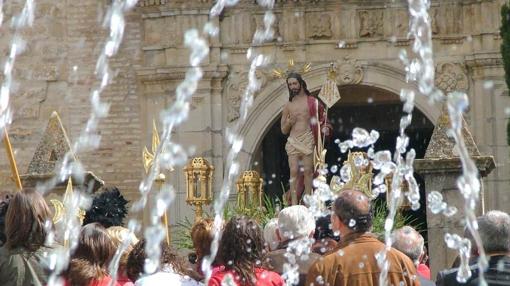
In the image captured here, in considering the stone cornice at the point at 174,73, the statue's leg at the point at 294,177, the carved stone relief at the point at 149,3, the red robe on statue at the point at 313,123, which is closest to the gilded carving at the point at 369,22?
the stone cornice at the point at 174,73

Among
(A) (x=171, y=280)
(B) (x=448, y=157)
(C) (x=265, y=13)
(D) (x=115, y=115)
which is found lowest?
(A) (x=171, y=280)

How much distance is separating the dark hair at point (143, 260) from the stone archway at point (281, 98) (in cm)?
1229

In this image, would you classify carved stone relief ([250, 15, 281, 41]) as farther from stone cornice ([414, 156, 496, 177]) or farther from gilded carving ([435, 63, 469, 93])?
stone cornice ([414, 156, 496, 177])

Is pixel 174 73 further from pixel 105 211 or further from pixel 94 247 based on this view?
pixel 94 247

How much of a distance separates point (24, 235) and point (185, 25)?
1347 cm

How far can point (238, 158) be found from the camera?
65.3 ft

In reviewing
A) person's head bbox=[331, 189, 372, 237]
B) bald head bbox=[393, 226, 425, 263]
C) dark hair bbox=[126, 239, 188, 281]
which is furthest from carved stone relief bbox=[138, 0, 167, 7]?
person's head bbox=[331, 189, 372, 237]

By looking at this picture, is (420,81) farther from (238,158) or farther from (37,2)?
(37,2)

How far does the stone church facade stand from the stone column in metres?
5.53

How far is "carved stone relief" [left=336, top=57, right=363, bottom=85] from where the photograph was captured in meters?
19.8

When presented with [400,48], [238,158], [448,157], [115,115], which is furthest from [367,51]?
[448,157]

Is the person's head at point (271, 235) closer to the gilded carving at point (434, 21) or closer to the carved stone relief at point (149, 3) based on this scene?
the gilded carving at point (434, 21)

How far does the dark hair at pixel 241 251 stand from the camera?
7340 mm

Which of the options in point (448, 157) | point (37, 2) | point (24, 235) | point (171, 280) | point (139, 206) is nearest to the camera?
point (24, 235)
